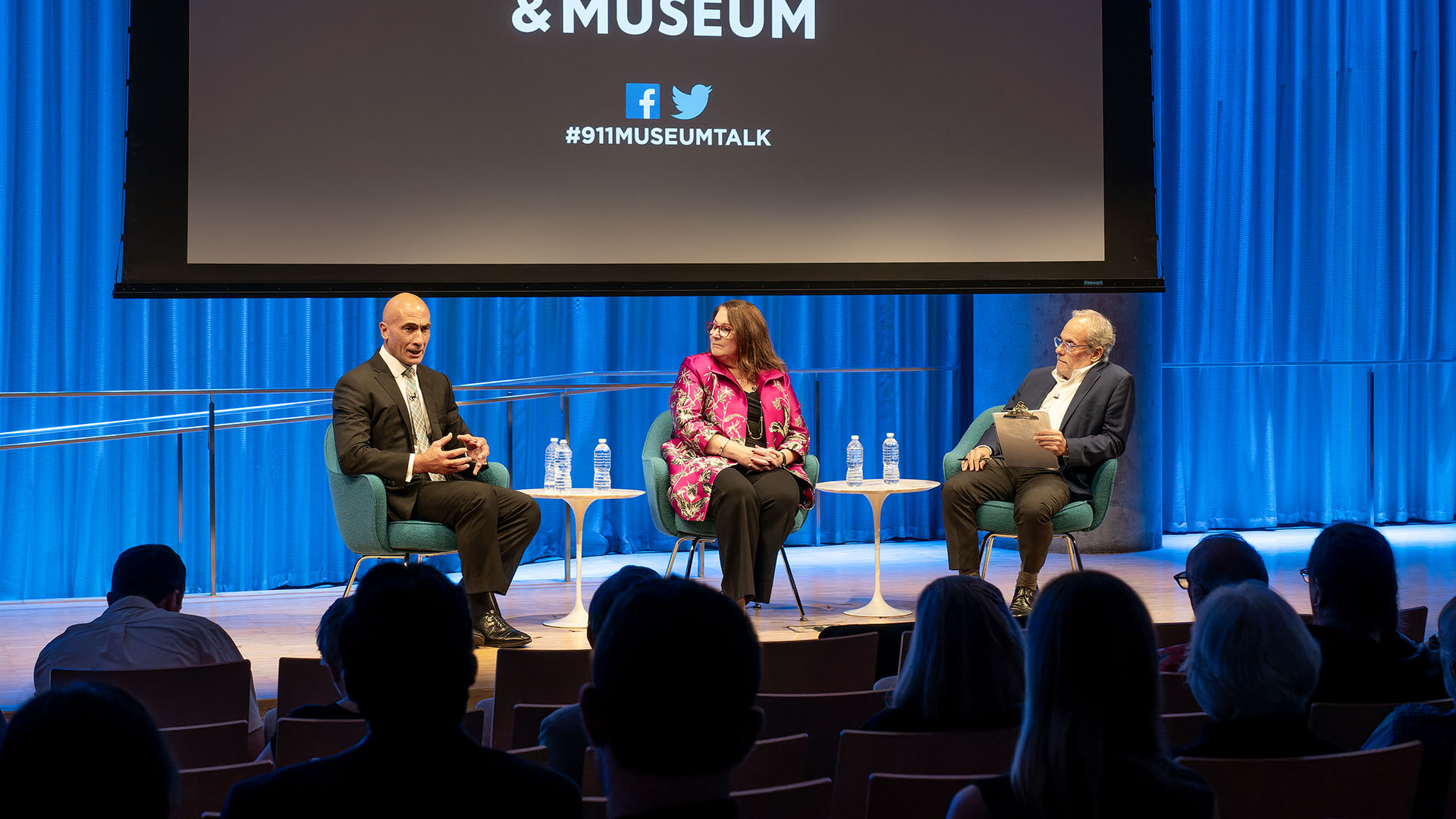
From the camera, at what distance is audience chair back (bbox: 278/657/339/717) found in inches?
101

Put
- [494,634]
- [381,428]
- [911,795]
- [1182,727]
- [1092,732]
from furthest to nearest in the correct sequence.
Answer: [381,428]
[494,634]
[1182,727]
[911,795]
[1092,732]

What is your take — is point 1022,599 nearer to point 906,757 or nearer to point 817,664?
point 817,664

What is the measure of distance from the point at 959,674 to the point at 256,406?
545 cm

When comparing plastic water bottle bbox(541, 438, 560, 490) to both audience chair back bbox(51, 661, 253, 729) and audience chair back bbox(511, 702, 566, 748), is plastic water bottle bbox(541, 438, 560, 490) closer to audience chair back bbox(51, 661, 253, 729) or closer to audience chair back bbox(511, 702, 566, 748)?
audience chair back bbox(51, 661, 253, 729)

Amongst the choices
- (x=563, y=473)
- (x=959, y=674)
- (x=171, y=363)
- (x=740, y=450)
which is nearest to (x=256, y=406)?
(x=171, y=363)

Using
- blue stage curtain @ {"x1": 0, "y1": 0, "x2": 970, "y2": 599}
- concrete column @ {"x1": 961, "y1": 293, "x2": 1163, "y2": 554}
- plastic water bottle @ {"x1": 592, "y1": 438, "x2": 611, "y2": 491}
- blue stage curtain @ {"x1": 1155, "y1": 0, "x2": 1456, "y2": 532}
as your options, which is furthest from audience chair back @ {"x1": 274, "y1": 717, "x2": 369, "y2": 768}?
blue stage curtain @ {"x1": 1155, "y1": 0, "x2": 1456, "y2": 532}

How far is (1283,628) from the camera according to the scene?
5.91ft

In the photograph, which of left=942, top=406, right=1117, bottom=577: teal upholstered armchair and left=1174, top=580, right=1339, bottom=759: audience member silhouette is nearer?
left=1174, top=580, right=1339, bottom=759: audience member silhouette

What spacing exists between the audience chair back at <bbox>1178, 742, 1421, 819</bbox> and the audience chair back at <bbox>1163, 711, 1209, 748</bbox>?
39 centimetres

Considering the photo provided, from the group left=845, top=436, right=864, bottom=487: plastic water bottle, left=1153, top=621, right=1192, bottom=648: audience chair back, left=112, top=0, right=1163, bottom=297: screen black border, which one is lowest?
left=1153, top=621, right=1192, bottom=648: audience chair back

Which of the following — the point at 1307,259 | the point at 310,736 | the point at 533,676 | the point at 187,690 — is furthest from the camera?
the point at 1307,259

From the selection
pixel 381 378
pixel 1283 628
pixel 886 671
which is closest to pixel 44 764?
pixel 1283 628

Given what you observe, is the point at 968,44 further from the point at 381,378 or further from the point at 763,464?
the point at 381,378

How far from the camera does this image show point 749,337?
16.2 ft
